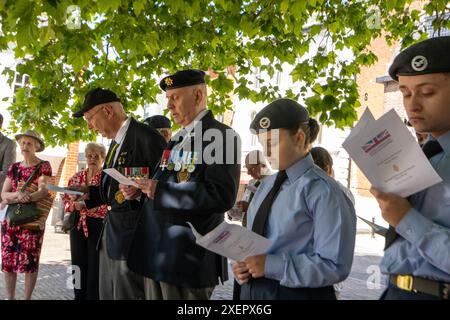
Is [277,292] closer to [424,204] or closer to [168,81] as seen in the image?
[424,204]

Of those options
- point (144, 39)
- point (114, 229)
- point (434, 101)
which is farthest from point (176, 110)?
point (144, 39)

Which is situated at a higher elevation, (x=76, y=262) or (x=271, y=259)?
(x=271, y=259)

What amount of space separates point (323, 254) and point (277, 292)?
0.93 feet

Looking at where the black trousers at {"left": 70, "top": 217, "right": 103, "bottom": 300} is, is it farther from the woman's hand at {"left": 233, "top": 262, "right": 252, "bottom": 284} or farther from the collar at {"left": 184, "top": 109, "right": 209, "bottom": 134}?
the woman's hand at {"left": 233, "top": 262, "right": 252, "bottom": 284}

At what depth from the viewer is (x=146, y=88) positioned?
7.33 meters

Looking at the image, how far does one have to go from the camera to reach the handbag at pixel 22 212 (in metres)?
5.14

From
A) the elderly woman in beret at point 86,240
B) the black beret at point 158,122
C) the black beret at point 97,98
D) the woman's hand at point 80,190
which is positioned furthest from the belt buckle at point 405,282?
the black beret at point 158,122

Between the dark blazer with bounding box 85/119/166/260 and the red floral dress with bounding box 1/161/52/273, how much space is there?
211cm

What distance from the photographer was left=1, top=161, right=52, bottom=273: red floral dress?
16.9 ft

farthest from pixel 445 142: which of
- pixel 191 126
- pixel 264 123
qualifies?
pixel 191 126

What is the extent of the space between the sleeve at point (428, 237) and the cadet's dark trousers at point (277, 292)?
2.02ft

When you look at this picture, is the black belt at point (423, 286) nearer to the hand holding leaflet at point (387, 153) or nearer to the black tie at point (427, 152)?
the black tie at point (427, 152)
